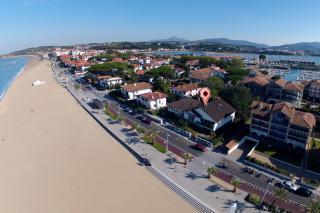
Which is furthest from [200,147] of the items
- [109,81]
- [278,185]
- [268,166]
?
[109,81]

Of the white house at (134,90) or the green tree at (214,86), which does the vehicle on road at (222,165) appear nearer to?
the green tree at (214,86)

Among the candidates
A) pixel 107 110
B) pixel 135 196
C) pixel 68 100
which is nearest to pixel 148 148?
pixel 135 196

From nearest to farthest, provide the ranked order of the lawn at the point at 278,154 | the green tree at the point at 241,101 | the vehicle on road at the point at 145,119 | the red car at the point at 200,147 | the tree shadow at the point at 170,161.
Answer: the tree shadow at the point at 170,161, the lawn at the point at 278,154, the red car at the point at 200,147, the green tree at the point at 241,101, the vehicle on road at the point at 145,119

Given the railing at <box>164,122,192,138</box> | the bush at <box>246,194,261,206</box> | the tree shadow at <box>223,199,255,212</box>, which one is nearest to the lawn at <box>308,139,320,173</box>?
the bush at <box>246,194,261,206</box>

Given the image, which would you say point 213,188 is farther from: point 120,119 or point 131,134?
point 120,119

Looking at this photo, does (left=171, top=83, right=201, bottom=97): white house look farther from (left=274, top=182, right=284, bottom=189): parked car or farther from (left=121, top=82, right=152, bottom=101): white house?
(left=274, top=182, right=284, bottom=189): parked car

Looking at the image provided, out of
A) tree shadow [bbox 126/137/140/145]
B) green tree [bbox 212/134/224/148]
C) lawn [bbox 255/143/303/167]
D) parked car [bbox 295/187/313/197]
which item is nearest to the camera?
parked car [bbox 295/187/313/197]

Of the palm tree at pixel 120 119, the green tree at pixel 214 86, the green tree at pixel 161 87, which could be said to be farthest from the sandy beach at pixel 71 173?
the green tree at pixel 214 86
